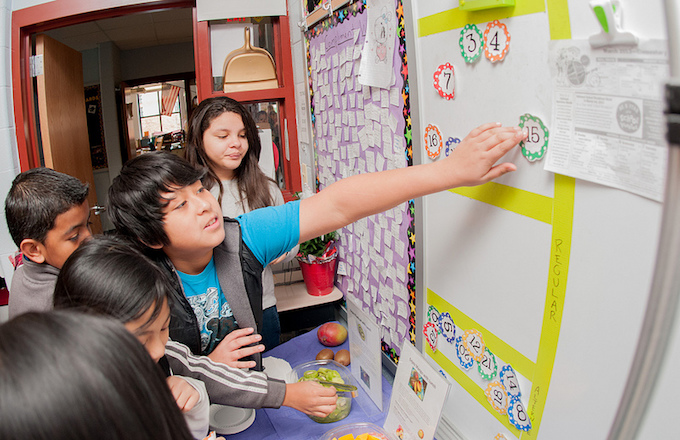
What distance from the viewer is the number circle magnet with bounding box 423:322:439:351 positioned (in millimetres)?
1086

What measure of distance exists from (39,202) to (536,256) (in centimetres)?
120

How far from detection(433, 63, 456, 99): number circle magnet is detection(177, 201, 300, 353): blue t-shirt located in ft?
1.37

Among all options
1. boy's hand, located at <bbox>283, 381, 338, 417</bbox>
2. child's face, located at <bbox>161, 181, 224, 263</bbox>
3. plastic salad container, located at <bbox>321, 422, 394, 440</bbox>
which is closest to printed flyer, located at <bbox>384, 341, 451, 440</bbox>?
plastic salad container, located at <bbox>321, 422, 394, 440</bbox>

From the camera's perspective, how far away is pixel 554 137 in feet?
2.17

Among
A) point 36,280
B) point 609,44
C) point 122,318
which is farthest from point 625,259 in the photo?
point 36,280

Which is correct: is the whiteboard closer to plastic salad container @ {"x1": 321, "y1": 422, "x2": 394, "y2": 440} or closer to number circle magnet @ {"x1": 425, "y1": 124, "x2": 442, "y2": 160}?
number circle magnet @ {"x1": 425, "y1": 124, "x2": 442, "y2": 160}

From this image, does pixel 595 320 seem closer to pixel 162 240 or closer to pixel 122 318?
pixel 122 318

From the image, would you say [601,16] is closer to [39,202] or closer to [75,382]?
[75,382]

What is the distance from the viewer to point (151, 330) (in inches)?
30.2

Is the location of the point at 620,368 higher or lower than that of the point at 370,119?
lower

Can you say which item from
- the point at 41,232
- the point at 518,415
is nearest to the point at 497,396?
the point at 518,415

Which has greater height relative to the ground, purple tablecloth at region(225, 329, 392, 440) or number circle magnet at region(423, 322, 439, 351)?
number circle magnet at region(423, 322, 439, 351)

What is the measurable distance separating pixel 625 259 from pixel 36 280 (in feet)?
4.27

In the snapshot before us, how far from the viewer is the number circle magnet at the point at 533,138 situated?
69 cm
